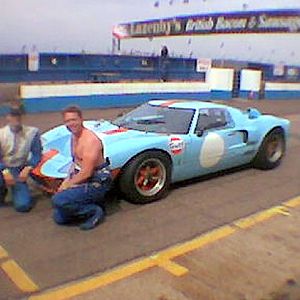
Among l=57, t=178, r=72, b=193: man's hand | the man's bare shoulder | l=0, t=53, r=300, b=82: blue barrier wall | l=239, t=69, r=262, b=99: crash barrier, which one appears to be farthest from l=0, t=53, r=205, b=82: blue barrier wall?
the man's bare shoulder

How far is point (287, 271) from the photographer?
11.4 feet

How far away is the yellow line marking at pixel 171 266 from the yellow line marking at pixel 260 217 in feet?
3.71

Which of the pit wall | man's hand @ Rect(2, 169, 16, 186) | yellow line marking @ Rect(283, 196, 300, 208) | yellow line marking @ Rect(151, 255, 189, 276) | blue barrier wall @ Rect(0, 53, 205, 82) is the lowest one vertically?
yellow line marking @ Rect(151, 255, 189, 276)

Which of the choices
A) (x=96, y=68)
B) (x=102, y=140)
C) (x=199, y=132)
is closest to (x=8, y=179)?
(x=102, y=140)

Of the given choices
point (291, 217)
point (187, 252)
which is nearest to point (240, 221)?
point (291, 217)

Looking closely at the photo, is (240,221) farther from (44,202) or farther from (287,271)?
(44,202)

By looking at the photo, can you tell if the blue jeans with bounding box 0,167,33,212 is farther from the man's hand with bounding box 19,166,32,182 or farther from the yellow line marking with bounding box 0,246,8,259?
the yellow line marking with bounding box 0,246,8,259

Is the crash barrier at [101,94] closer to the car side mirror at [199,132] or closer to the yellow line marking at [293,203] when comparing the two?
the car side mirror at [199,132]

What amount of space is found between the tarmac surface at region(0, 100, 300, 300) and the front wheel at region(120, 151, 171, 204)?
0.13 m

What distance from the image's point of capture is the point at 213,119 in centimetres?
582

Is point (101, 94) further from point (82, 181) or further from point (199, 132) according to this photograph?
point (82, 181)

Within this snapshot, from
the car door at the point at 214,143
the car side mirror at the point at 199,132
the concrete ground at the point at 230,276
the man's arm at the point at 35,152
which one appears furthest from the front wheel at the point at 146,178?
the concrete ground at the point at 230,276

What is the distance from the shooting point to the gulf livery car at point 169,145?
4.69 meters

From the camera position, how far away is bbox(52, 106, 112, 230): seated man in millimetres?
4043
